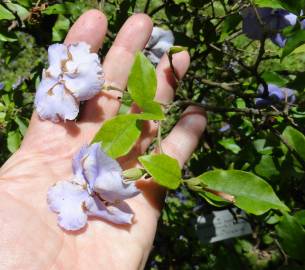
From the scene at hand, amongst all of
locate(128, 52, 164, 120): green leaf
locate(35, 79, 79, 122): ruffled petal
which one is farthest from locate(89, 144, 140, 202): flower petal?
locate(35, 79, 79, 122): ruffled petal

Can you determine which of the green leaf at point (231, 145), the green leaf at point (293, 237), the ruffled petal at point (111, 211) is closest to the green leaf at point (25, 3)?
the ruffled petal at point (111, 211)

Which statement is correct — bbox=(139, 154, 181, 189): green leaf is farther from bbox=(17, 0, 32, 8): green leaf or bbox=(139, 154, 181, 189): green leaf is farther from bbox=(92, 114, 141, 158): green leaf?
bbox=(17, 0, 32, 8): green leaf

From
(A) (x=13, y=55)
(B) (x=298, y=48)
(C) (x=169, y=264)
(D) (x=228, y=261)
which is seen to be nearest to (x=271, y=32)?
(B) (x=298, y=48)

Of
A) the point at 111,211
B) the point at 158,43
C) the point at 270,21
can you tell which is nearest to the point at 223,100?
the point at 158,43

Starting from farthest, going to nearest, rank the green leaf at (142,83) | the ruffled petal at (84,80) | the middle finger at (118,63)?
the middle finger at (118,63), the ruffled petal at (84,80), the green leaf at (142,83)

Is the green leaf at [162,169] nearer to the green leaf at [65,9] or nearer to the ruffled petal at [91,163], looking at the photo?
the ruffled petal at [91,163]

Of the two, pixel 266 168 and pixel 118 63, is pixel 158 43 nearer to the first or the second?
pixel 118 63

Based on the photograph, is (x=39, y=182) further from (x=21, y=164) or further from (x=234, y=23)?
(x=234, y=23)
